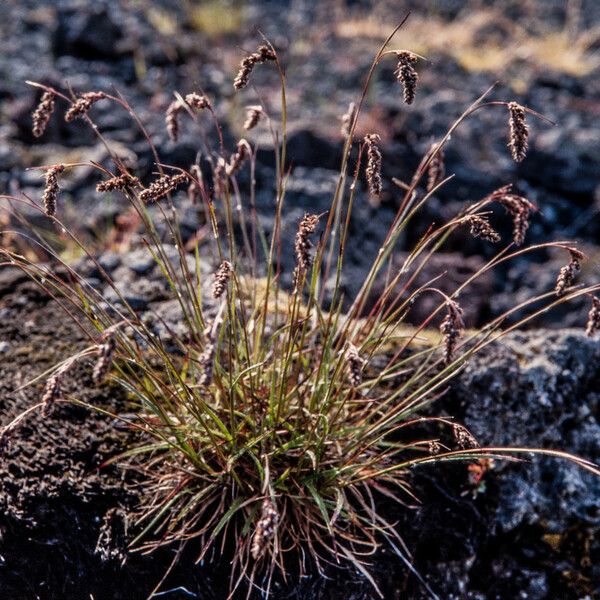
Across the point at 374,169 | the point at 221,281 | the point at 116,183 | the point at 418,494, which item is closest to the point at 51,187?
the point at 116,183

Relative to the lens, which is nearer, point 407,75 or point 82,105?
point 407,75

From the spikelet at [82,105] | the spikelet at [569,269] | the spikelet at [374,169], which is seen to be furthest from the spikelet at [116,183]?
the spikelet at [569,269]

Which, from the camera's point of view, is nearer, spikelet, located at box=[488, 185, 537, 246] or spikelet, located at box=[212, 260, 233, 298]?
spikelet, located at box=[212, 260, 233, 298]

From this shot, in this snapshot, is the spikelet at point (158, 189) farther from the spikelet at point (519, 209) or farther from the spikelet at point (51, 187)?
the spikelet at point (519, 209)

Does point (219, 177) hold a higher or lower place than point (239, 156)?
lower

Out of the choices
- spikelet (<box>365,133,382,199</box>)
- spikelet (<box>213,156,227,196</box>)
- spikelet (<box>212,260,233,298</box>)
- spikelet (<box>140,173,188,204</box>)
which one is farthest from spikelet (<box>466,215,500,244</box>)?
spikelet (<box>213,156,227,196</box>)

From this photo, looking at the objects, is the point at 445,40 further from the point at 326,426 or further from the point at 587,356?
the point at 326,426

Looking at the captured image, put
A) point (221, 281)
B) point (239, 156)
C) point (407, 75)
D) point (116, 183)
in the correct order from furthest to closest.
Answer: point (239, 156) < point (116, 183) < point (407, 75) < point (221, 281)

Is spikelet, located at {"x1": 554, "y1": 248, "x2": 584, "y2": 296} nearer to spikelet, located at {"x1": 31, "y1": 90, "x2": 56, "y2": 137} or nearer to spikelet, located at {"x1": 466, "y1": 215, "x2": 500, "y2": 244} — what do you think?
spikelet, located at {"x1": 466, "y1": 215, "x2": 500, "y2": 244}

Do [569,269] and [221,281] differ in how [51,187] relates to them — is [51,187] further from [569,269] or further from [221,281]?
[569,269]
